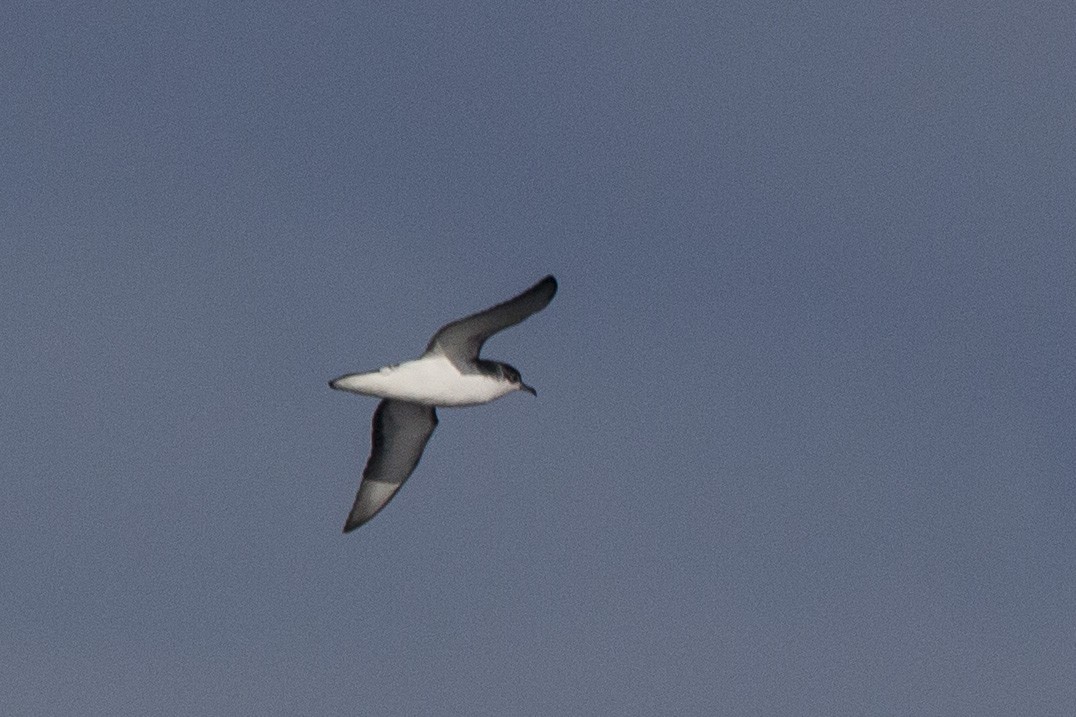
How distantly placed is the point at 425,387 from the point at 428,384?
0.09 meters

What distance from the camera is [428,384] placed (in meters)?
46.6

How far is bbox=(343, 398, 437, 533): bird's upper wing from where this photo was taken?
50031 mm

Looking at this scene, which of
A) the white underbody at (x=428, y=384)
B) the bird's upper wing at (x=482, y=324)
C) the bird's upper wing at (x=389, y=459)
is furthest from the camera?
the bird's upper wing at (x=389, y=459)

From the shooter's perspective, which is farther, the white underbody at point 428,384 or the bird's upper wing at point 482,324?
the white underbody at point 428,384

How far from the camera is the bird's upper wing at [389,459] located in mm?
50031

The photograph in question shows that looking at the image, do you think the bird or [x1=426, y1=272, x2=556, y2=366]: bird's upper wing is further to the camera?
the bird

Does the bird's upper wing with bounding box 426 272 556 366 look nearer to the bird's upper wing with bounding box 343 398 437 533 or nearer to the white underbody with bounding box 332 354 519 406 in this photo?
the white underbody with bounding box 332 354 519 406

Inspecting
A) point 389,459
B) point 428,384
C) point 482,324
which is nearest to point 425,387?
point 428,384

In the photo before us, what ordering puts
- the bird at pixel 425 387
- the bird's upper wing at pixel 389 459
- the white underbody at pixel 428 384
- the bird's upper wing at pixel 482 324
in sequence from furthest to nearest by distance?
the bird's upper wing at pixel 389 459
the white underbody at pixel 428 384
the bird at pixel 425 387
the bird's upper wing at pixel 482 324

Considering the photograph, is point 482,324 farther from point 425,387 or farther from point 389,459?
point 389,459

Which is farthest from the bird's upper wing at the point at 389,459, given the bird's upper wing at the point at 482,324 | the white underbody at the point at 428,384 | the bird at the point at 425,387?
the bird's upper wing at the point at 482,324

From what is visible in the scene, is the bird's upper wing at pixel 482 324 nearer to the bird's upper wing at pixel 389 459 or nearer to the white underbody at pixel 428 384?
the white underbody at pixel 428 384

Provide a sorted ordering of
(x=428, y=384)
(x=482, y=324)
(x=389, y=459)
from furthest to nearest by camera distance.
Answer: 1. (x=389, y=459)
2. (x=428, y=384)
3. (x=482, y=324)

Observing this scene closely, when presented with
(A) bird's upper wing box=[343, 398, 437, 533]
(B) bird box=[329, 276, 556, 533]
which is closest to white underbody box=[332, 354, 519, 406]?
(B) bird box=[329, 276, 556, 533]
